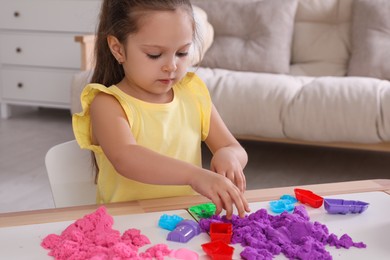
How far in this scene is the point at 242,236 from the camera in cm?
74

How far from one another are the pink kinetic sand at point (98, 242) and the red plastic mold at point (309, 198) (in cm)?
27

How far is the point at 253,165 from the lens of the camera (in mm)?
2848

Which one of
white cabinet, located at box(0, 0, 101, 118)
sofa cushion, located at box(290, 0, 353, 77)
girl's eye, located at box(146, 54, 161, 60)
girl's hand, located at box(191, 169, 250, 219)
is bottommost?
white cabinet, located at box(0, 0, 101, 118)

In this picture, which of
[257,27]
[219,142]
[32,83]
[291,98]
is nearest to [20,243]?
[219,142]

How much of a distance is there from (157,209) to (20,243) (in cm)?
21

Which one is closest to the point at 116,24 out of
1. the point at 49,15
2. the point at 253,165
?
the point at 253,165

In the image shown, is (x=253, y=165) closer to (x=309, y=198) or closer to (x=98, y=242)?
(x=309, y=198)

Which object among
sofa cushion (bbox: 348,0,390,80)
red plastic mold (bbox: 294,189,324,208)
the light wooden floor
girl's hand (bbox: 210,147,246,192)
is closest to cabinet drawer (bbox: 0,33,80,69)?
the light wooden floor

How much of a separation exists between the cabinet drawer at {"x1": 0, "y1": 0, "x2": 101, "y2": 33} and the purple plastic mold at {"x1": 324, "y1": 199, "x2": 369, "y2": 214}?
9.56 feet

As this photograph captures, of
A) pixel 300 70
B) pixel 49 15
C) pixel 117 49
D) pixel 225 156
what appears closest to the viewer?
pixel 225 156

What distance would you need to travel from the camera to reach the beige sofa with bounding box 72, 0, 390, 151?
246 centimetres

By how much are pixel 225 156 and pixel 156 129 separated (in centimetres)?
20

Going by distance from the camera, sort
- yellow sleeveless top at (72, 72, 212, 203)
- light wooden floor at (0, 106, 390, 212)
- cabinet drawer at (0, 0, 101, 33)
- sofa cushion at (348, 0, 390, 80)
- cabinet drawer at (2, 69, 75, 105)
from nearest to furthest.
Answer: yellow sleeveless top at (72, 72, 212, 203), light wooden floor at (0, 106, 390, 212), sofa cushion at (348, 0, 390, 80), cabinet drawer at (0, 0, 101, 33), cabinet drawer at (2, 69, 75, 105)

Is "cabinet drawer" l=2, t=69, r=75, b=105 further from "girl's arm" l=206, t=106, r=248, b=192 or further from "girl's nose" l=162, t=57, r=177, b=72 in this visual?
"girl's nose" l=162, t=57, r=177, b=72
